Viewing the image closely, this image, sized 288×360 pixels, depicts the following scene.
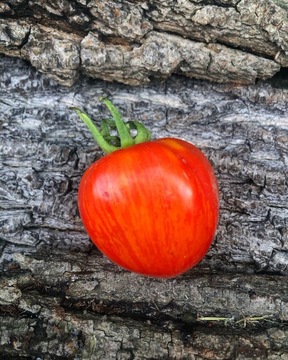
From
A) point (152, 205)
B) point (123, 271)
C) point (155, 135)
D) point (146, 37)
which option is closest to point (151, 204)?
point (152, 205)

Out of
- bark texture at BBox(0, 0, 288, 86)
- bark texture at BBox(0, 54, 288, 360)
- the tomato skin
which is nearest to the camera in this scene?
the tomato skin

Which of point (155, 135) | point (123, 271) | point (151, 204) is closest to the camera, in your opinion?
point (151, 204)

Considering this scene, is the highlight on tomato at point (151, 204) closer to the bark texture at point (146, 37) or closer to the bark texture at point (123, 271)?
the bark texture at point (123, 271)

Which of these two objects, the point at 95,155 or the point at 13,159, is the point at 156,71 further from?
the point at 13,159

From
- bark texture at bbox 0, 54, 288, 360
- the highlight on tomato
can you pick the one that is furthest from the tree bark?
the highlight on tomato

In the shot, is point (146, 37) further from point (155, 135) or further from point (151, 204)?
point (151, 204)

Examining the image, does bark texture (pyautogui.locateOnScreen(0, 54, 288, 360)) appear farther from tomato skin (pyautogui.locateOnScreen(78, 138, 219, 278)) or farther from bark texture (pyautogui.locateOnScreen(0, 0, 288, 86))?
tomato skin (pyautogui.locateOnScreen(78, 138, 219, 278))

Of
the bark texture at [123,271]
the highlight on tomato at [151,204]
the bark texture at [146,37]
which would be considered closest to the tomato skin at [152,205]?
the highlight on tomato at [151,204]
